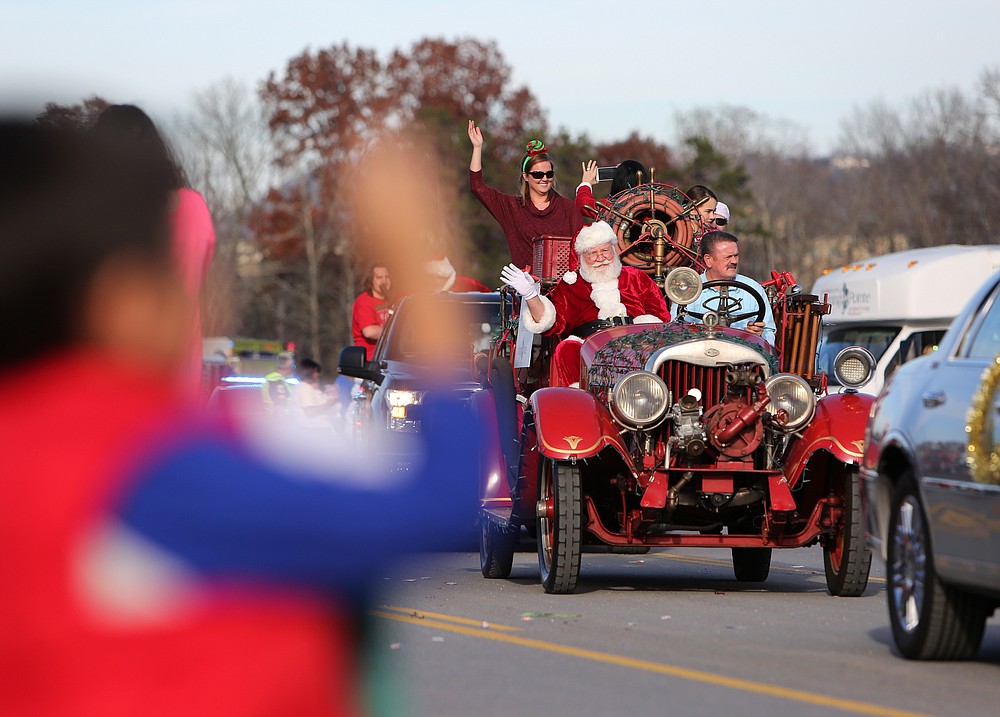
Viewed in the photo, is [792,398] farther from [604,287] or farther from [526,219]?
[526,219]

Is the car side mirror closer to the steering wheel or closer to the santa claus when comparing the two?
the santa claus

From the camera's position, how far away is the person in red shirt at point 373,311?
18.9 metres

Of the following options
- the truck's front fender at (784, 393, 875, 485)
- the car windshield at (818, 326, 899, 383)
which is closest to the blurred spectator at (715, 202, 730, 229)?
the truck's front fender at (784, 393, 875, 485)

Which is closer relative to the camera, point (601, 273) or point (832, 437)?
point (832, 437)

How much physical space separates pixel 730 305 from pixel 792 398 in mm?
1033

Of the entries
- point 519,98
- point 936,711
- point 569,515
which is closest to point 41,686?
point 936,711

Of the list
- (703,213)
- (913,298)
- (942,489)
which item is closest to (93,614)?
(942,489)

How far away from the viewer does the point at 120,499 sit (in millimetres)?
1977

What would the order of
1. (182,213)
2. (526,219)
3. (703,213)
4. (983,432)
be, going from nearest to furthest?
1. (182,213)
2. (983,432)
3. (526,219)
4. (703,213)

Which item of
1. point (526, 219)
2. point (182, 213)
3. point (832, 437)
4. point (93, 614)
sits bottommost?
point (832, 437)

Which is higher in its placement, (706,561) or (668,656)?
(668,656)

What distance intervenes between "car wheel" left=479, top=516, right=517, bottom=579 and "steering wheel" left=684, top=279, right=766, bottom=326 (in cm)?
181

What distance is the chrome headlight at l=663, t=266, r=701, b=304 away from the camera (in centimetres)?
1106

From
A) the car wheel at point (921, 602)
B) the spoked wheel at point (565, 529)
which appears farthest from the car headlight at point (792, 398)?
the car wheel at point (921, 602)
